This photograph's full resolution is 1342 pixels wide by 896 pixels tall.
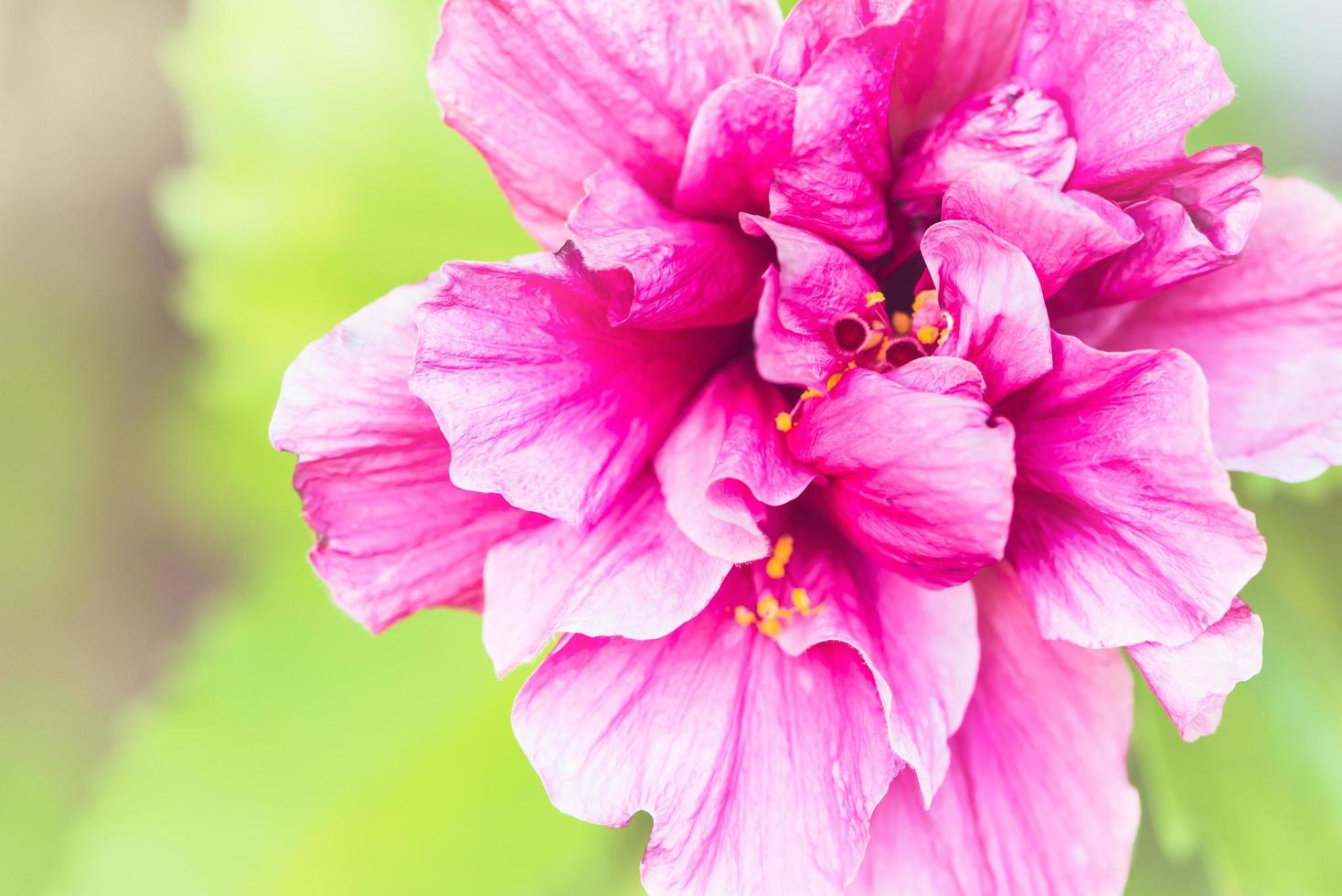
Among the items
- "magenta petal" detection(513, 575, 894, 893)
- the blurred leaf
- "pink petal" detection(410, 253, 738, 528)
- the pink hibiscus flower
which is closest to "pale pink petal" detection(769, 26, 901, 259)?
the pink hibiscus flower

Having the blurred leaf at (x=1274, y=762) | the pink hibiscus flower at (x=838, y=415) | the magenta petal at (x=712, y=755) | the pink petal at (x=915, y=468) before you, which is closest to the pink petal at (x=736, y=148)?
the pink hibiscus flower at (x=838, y=415)

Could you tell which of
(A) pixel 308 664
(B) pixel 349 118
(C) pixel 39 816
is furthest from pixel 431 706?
(C) pixel 39 816

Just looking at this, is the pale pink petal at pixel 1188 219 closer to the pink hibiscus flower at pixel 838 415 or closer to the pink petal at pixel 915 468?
the pink hibiscus flower at pixel 838 415

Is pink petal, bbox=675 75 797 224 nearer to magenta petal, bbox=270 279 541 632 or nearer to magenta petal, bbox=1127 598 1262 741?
magenta petal, bbox=270 279 541 632

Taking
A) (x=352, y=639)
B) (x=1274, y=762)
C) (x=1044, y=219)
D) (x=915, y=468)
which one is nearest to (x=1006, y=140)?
(x=1044, y=219)

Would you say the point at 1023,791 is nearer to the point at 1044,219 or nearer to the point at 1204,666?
the point at 1204,666

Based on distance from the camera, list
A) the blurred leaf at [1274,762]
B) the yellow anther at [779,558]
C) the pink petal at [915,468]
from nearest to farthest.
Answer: the pink petal at [915,468]
the yellow anther at [779,558]
the blurred leaf at [1274,762]
